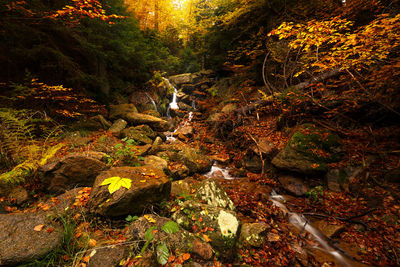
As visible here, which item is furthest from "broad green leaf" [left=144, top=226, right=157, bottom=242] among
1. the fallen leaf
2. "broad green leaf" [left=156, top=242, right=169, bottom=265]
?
the fallen leaf

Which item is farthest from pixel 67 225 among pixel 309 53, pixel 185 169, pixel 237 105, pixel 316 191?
pixel 237 105

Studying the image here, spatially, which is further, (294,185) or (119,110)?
(119,110)

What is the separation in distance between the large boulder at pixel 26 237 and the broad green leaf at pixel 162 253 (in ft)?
4.37

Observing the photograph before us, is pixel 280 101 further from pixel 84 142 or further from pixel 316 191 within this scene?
pixel 84 142

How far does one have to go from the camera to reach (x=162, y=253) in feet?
6.19

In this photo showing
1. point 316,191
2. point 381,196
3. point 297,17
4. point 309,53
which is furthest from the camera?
point 297,17

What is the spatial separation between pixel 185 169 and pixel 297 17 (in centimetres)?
1023

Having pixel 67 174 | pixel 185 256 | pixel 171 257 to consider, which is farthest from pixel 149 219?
pixel 67 174

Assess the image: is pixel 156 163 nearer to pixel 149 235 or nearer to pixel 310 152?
pixel 149 235

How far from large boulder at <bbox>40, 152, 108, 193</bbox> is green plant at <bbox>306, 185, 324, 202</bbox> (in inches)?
252

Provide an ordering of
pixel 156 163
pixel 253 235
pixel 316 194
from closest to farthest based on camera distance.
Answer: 1. pixel 253 235
2. pixel 316 194
3. pixel 156 163

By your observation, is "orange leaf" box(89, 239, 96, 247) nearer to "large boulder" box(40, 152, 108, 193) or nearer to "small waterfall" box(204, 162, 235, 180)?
"large boulder" box(40, 152, 108, 193)

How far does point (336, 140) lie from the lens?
5258 mm

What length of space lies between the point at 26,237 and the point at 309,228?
5816 mm
